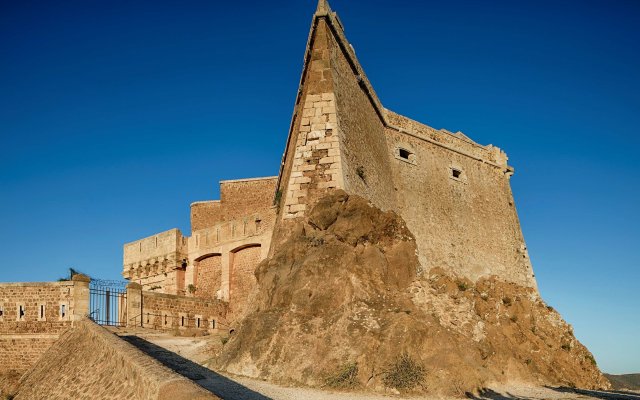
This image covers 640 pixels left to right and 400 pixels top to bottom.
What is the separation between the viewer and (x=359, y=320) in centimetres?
1395

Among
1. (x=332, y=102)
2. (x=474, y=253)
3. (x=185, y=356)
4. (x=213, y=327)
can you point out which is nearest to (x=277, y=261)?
(x=185, y=356)

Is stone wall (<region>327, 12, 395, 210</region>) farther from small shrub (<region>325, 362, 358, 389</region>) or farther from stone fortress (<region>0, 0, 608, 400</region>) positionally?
small shrub (<region>325, 362, 358, 389</region>)

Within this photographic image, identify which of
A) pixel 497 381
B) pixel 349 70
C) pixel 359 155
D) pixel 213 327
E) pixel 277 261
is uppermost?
pixel 349 70

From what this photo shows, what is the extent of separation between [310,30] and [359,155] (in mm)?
3682

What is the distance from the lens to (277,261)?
50.5 ft

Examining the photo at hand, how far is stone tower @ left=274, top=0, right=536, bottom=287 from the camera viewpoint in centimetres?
1672

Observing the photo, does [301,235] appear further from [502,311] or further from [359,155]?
[502,311]

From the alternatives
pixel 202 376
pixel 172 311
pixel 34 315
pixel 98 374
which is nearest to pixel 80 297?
pixel 34 315

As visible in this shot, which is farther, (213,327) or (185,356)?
(213,327)

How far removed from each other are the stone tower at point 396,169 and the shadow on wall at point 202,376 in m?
4.12

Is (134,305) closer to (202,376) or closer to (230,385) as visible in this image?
(202,376)

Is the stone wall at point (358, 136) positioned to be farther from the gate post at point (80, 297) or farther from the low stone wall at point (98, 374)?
the gate post at point (80, 297)

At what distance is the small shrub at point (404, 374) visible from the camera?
1274cm

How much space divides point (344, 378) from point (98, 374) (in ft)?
16.4
